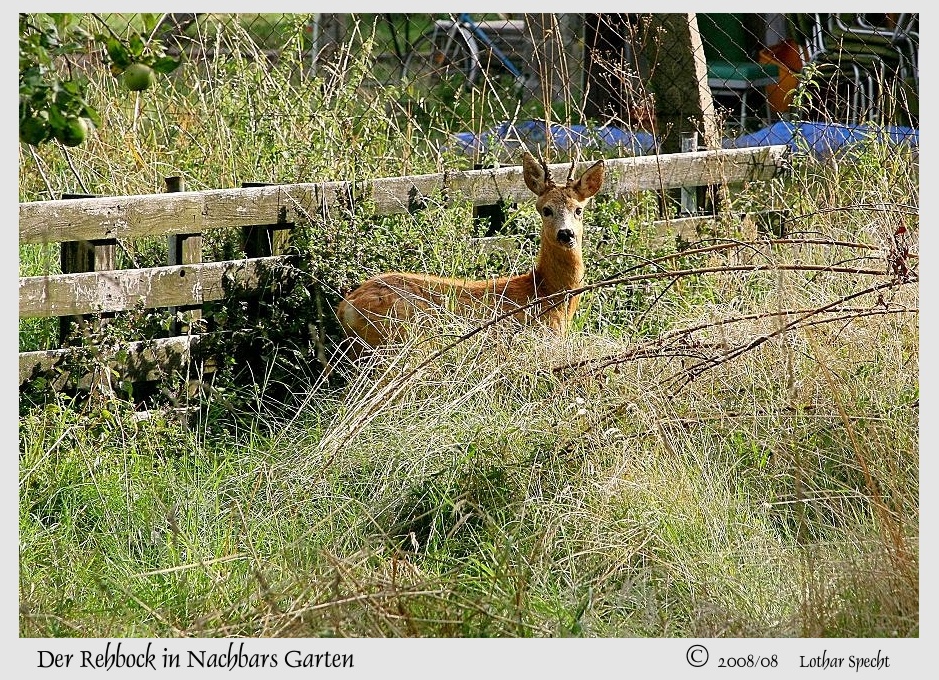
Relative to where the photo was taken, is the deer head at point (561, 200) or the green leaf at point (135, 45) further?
the deer head at point (561, 200)

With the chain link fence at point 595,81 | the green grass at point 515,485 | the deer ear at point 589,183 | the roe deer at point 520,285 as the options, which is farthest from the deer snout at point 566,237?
the chain link fence at point 595,81

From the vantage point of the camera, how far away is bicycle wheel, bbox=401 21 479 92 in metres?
7.31

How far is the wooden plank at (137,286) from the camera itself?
4.74 m

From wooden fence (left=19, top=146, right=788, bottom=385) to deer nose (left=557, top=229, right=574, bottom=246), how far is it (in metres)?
0.69

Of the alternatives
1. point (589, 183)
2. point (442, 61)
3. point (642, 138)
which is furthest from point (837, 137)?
point (442, 61)

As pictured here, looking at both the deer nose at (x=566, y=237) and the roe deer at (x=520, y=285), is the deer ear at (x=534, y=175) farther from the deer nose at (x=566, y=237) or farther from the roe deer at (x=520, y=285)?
the deer nose at (x=566, y=237)

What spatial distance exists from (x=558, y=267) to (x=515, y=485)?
1.85 meters

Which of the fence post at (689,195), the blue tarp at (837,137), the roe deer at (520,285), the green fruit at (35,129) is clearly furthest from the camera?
the fence post at (689,195)

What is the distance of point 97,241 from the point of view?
497 centimetres

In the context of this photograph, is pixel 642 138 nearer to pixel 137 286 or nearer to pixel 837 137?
pixel 837 137

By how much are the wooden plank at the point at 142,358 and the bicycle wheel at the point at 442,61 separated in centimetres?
223

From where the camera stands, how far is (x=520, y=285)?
537 centimetres

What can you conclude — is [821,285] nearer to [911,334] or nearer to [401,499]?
[911,334]
